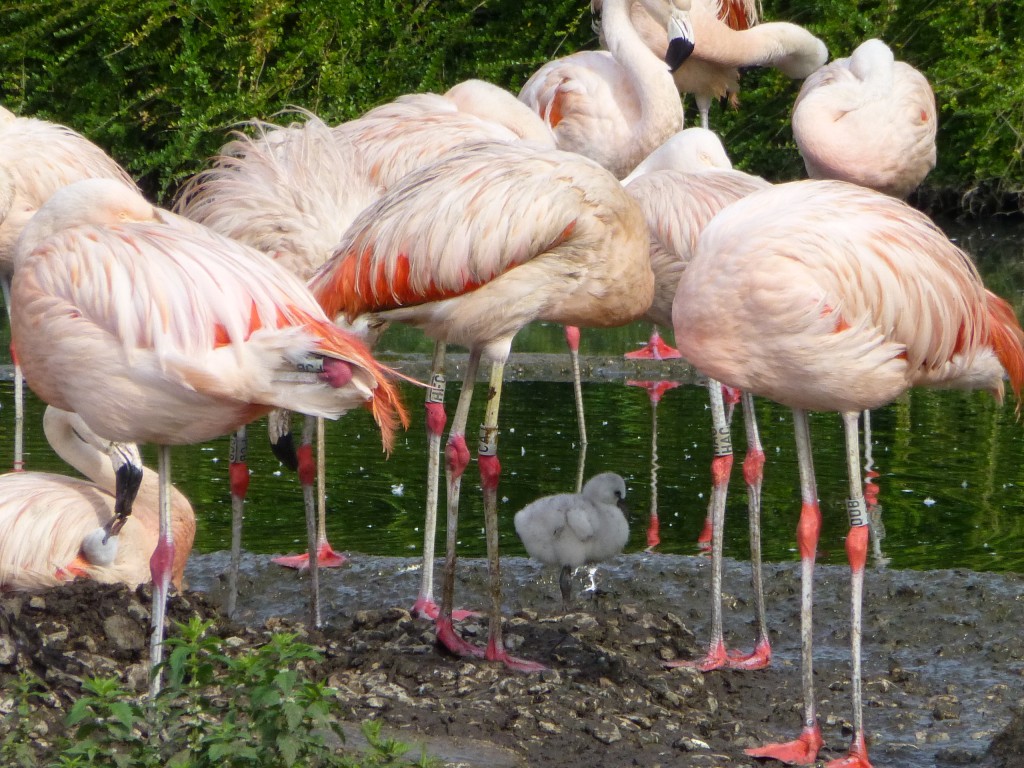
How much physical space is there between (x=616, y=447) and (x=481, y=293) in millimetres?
3372

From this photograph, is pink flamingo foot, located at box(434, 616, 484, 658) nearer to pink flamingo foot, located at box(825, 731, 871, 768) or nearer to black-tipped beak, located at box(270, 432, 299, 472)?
black-tipped beak, located at box(270, 432, 299, 472)

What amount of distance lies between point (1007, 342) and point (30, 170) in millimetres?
4218


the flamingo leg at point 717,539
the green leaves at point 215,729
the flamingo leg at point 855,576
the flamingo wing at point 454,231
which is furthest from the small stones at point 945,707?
the green leaves at point 215,729

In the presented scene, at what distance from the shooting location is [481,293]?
13.7 feet

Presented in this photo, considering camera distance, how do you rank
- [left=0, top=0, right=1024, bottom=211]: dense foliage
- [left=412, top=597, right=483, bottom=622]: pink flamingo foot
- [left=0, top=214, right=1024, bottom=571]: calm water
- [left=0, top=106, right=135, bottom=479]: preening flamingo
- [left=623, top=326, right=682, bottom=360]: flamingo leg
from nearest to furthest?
[left=412, top=597, right=483, bottom=622]: pink flamingo foot
[left=0, top=214, right=1024, bottom=571]: calm water
[left=0, top=106, right=135, bottom=479]: preening flamingo
[left=623, top=326, right=682, bottom=360]: flamingo leg
[left=0, top=0, right=1024, bottom=211]: dense foliage

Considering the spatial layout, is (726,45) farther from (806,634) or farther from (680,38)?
(806,634)

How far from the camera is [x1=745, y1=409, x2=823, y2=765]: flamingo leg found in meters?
3.69

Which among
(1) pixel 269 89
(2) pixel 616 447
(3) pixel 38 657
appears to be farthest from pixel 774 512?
(1) pixel 269 89

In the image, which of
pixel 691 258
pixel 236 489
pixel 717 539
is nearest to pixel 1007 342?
pixel 691 258

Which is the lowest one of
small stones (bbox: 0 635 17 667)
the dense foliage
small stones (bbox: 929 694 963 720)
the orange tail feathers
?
small stones (bbox: 929 694 963 720)

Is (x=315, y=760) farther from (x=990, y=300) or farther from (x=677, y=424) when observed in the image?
(x=677, y=424)

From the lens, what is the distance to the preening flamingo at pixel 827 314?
143 inches

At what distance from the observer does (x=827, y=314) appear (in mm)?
3582

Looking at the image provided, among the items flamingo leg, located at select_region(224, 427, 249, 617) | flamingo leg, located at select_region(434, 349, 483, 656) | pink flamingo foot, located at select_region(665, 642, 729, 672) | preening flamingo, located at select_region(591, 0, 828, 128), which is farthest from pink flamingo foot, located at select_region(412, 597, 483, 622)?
preening flamingo, located at select_region(591, 0, 828, 128)
